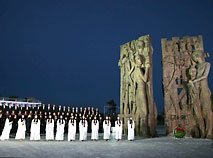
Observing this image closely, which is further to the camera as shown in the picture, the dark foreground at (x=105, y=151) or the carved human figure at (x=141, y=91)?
the carved human figure at (x=141, y=91)

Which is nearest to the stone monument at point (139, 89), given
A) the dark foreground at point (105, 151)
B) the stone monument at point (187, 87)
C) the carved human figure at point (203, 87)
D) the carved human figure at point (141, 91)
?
the carved human figure at point (141, 91)

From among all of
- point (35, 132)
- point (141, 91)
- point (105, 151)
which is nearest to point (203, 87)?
point (141, 91)

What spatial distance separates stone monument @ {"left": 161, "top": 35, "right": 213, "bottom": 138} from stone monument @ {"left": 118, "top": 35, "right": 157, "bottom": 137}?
1.18 metres

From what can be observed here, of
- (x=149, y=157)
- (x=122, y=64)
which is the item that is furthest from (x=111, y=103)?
(x=149, y=157)

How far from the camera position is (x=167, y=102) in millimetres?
13648

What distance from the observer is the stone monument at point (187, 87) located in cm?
1234

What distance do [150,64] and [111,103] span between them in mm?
23517

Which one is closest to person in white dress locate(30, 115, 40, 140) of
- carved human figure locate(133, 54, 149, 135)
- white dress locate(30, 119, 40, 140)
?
white dress locate(30, 119, 40, 140)

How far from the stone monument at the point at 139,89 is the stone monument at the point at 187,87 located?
1180 mm

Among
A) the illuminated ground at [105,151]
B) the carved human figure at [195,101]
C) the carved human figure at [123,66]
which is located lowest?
the illuminated ground at [105,151]

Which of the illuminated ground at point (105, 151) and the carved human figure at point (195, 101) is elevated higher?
the carved human figure at point (195, 101)

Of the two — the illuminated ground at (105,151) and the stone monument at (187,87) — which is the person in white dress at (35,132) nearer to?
the illuminated ground at (105,151)

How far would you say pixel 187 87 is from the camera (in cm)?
1319

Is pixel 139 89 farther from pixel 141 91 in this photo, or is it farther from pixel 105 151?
pixel 105 151
